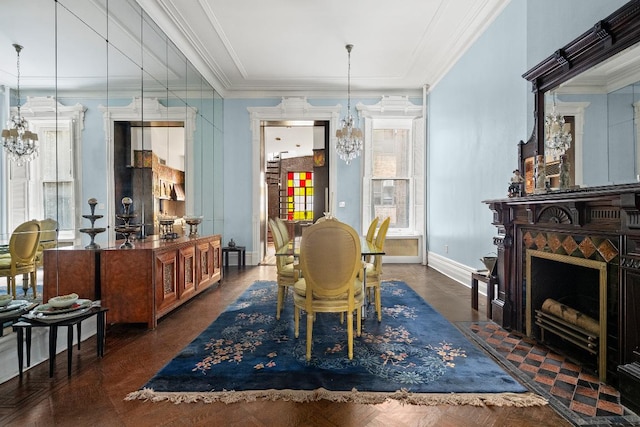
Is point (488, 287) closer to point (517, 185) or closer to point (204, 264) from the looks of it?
point (517, 185)

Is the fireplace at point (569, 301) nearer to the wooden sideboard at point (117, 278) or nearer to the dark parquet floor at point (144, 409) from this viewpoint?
the dark parquet floor at point (144, 409)

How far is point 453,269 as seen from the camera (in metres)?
4.93

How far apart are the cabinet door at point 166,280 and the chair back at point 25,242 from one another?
2.91 ft

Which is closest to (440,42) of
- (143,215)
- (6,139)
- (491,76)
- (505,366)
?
(491,76)

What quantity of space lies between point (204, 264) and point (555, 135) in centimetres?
418

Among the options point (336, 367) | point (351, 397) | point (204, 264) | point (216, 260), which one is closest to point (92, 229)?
point (204, 264)

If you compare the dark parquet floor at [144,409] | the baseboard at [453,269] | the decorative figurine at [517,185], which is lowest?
the dark parquet floor at [144,409]

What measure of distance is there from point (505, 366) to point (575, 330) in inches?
22.6

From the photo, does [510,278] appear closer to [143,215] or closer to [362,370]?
[362,370]

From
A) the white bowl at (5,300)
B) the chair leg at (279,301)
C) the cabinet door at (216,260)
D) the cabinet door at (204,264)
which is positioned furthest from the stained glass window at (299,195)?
the white bowl at (5,300)

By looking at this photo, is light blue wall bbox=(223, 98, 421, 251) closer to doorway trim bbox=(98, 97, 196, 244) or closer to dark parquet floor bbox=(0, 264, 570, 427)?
doorway trim bbox=(98, 97, 196, 244)

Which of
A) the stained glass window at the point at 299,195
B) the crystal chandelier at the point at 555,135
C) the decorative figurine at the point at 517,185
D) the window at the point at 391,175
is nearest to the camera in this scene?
the crystal chandelier at the point at 555,135

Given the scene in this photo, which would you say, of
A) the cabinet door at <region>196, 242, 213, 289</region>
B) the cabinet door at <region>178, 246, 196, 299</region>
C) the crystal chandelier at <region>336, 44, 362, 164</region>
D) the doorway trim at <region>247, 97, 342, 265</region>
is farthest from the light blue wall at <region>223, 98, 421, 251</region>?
the cabinet door at <region>178, 246, 196, 299</region>

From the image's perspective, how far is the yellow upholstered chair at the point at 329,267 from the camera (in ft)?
7.34
